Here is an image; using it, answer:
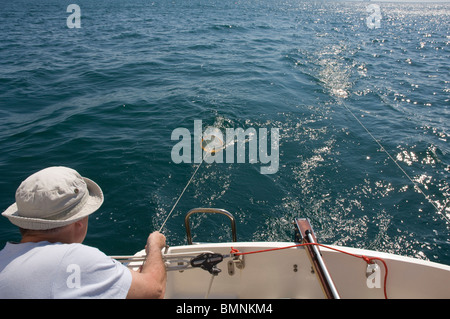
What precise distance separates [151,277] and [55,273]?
0.75 m

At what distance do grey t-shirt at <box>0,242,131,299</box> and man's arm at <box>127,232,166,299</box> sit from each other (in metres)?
0.16

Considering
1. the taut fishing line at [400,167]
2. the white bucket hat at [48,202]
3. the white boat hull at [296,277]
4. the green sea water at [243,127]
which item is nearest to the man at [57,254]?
the white bucket hat at [48,202]

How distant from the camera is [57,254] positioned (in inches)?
61.3

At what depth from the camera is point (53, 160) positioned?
5.97 meters

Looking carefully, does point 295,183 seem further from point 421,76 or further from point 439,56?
point 439,56

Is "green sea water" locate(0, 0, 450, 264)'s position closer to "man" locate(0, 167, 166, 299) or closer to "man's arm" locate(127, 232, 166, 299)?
"man's arm" locate(127, 232, 166, 299)

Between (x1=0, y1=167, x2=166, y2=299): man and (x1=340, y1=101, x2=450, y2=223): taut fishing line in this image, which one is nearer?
(x1=0, y1=167, x2=166, y2=299): man

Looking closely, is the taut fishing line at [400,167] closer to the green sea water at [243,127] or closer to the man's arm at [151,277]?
the green sea water at [243,127]

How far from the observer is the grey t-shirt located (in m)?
1.44

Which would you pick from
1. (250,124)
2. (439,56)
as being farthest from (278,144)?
(439,56)

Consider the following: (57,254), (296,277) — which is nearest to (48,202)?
(57,254)

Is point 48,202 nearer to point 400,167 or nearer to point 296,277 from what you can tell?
point 296,277

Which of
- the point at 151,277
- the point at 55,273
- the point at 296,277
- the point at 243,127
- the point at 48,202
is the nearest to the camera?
the point at 55,273

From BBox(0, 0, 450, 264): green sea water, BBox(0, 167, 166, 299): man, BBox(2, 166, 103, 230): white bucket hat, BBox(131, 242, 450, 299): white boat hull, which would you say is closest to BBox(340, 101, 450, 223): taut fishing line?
BBox(0, 0, 450, 264): green sea water
